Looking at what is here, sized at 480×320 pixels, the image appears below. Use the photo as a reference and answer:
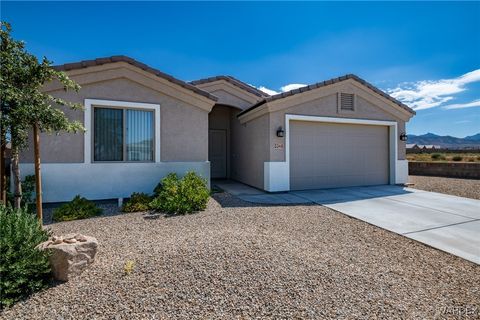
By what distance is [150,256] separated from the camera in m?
3.62

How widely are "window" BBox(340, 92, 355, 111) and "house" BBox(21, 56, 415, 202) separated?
4cm

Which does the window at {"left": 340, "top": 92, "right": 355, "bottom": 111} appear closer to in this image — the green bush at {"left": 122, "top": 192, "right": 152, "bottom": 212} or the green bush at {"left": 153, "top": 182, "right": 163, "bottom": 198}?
the green bush at {"left": 153, "top": 182, "right": 163, "bottom": 198}

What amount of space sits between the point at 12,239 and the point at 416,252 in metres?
6.04

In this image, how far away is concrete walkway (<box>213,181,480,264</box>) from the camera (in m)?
4.70

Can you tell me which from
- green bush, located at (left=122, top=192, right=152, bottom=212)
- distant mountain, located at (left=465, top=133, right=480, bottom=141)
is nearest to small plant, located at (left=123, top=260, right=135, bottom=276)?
green bush, located at (left=122, top=192, right=152, bottom=212)

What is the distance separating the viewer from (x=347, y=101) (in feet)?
34.8

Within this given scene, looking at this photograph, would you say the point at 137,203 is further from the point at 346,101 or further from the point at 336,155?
the point at 346,101

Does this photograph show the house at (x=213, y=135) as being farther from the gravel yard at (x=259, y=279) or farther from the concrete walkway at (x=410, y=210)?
the gravel yard at (x=259, y=279)

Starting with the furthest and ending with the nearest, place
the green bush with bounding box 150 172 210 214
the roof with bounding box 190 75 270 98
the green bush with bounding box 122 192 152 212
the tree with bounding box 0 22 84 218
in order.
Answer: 1. the roof with bounding box 190 75 270 98
2. the green bush with bounding box 122 192 152 212
3. the green bush with bounding box 150 172 210 214
4. the tree with bounding box 0 22 84 218

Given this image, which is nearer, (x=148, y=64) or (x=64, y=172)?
(x=64, y=172)

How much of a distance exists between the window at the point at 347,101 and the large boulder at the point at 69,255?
1037 centimetres

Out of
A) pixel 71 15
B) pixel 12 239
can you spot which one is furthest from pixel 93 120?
pixel 12 239

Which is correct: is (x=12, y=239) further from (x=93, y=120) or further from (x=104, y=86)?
(x=104, y=86)

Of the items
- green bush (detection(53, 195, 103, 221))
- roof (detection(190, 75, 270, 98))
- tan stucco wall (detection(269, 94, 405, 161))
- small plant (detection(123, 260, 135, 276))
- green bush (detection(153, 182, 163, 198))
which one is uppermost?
roof (detection(190, 75, 270, 98))
